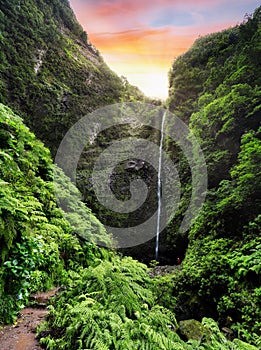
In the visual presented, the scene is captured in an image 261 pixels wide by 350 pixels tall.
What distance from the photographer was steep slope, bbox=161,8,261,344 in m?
6.04

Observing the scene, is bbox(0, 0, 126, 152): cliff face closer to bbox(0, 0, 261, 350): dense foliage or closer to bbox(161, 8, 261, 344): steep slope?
bbox(0, 0, 261, 350): dense foliage

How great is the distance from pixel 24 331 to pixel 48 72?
14.5 m

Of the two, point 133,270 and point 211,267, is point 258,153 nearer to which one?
point 211,267

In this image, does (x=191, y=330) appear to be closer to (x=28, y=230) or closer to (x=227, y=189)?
(x=28, y=230)

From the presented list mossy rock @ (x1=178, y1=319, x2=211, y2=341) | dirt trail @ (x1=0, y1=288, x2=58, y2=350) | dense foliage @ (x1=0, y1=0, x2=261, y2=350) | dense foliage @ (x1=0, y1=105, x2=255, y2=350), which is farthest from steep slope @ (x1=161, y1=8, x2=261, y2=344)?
dirt trail @ (x1=0, y1=288, x2=58, y2=350)

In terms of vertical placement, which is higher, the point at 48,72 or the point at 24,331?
the point at 48,72

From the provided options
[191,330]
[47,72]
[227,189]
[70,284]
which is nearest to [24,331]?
[70,284]

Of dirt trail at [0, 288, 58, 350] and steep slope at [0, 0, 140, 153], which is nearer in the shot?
dirt trail at [0, 288, 58, 350]

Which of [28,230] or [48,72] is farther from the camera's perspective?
[48,72]

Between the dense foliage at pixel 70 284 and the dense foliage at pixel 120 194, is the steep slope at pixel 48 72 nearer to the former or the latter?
the dense foliage at pixel 120 194

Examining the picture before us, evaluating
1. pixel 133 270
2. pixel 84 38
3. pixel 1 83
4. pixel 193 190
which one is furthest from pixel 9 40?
pixel 133 270

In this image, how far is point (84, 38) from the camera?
808 inches

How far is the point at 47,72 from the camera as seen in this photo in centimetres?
1445

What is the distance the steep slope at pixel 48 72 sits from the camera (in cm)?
1255
